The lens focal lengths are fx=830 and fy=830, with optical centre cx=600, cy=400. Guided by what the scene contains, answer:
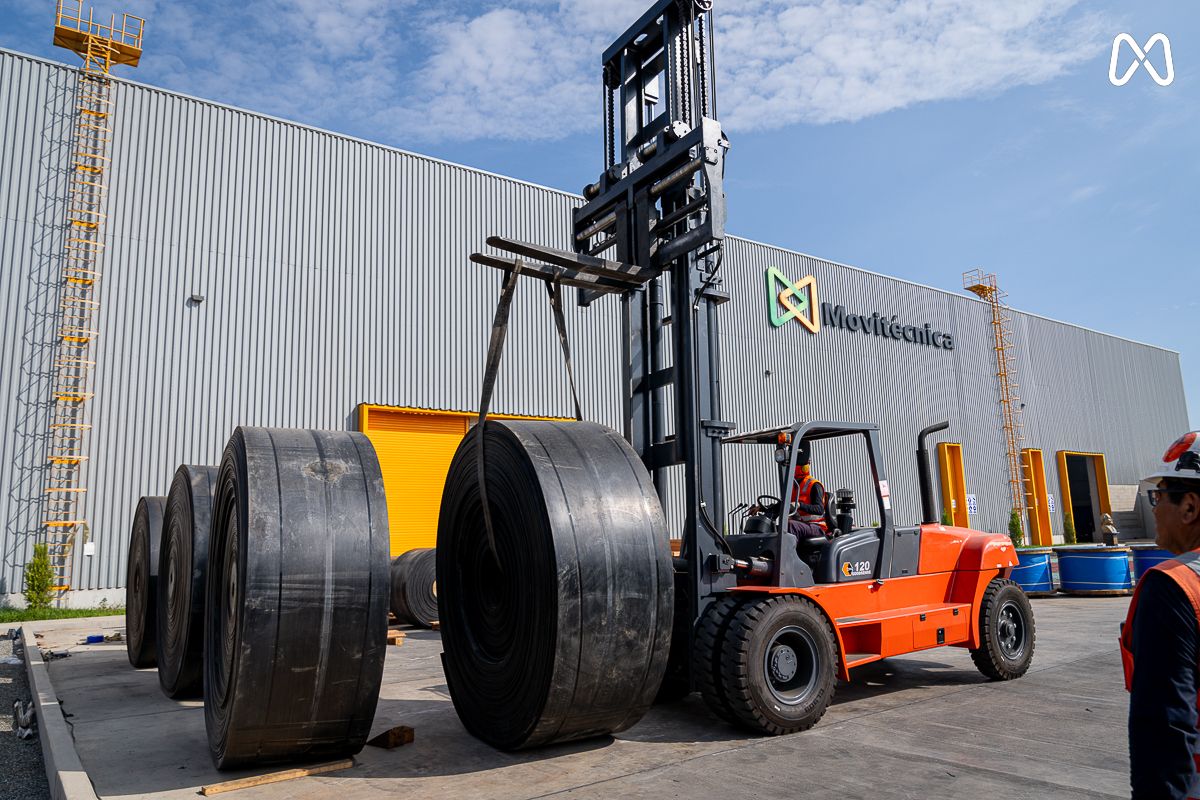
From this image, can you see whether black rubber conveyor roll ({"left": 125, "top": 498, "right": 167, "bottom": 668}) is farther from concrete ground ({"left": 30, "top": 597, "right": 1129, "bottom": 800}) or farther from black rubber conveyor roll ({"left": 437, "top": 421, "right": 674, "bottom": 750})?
black rubber conveyor roll ({"left": 437, "top": 421, "right": 674, "bottom": 750})

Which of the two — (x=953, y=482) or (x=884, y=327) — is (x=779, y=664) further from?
(x=953, y=482)

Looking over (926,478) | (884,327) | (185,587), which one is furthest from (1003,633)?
(884,327)

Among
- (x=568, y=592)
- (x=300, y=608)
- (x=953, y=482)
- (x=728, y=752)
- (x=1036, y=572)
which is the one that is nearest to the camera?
(x=300, y=608)

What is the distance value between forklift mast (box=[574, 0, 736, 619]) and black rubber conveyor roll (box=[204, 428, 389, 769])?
2.61m

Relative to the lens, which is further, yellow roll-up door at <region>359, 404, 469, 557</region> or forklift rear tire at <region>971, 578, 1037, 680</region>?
yellow roll-up door at <region>359, 404, 469, 557</region>

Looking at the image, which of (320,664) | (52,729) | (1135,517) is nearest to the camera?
(320,664)

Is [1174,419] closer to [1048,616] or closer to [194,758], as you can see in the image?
[1048,616]

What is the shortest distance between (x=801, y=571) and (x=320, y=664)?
12.3ft

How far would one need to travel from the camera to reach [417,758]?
5.09 meters

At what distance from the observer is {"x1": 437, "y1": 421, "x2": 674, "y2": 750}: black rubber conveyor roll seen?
472 centimetres

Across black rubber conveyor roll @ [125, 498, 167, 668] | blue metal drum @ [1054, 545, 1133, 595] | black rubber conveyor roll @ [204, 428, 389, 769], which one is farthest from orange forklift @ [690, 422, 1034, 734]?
blue metal drum @ [1054, 545, 1133, 595]

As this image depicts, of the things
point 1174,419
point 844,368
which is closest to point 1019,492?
point 844,368

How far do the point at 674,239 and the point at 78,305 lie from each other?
13089 millimetres

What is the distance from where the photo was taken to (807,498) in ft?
23.2
